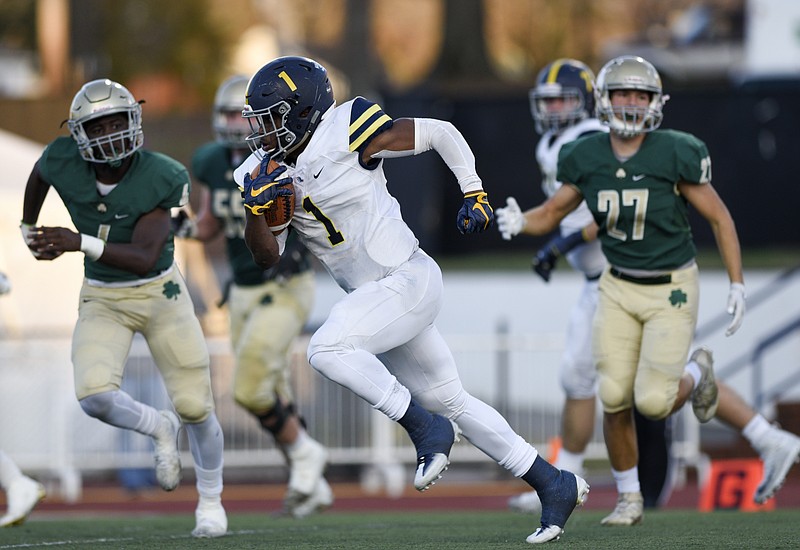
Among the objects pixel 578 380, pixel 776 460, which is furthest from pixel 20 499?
pixel 776 460

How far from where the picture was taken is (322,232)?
568 cm

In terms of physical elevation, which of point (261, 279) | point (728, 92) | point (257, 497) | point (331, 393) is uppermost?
point (728, 92)

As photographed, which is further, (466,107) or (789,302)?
(466,107)

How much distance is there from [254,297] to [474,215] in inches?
117

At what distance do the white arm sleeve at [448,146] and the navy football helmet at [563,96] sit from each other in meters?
2.44

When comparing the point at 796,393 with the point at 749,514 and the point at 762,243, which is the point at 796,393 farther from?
the point at 749,514

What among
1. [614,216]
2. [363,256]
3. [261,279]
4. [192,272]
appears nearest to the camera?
[363,256]

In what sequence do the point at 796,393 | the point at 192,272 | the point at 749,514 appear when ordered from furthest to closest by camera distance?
1. the point at 192,272
2. the point at 796,393
3. the point at 749,514

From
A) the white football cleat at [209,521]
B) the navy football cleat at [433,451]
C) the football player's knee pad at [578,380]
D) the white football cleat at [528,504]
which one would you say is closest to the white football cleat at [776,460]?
the football player's knee pad at [578,380]

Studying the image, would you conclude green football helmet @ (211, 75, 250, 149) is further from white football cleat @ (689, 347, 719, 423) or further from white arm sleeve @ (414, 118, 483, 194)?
white football cleat @ (689, 347, 719, 423)

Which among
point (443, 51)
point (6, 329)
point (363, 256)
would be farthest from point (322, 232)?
point (443, 51)

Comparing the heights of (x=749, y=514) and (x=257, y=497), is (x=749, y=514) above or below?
above

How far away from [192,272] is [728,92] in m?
6.12

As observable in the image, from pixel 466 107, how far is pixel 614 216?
10.4m
